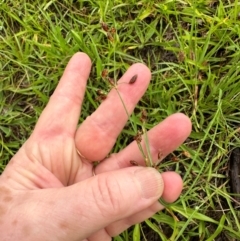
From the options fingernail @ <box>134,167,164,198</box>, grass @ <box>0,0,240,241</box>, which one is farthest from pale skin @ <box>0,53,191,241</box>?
grass @ <box>0,0,240,241</box>

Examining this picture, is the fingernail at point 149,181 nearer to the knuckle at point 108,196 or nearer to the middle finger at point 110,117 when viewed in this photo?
the knuckle at point 108,196

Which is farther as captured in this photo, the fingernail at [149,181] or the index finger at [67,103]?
the index finger at [67,103]

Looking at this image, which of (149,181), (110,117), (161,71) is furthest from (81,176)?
(161,71)

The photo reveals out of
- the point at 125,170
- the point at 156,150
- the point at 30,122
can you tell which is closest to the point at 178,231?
the point at 156,150

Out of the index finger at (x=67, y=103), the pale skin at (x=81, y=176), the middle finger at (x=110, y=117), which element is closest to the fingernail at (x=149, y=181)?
the pale skin at (x=81, y=176)

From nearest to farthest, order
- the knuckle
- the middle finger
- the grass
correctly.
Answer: the knuckle
the middle finger
the grass

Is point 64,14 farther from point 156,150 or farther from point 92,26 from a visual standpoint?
point 156,150

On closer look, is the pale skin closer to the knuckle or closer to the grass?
the knuckle

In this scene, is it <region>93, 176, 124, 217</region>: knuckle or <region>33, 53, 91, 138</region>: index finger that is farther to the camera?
<region>33, 53, 91, 138</region>: index finger
